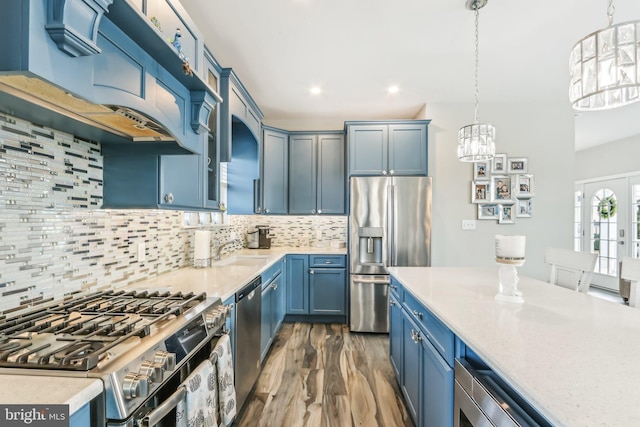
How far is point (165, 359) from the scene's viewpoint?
3.09ft

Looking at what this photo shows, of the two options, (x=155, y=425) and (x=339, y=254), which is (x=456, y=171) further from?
(x=155, y=425)

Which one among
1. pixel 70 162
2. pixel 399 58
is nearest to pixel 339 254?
pixel 399 58

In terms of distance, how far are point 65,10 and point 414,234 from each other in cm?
318

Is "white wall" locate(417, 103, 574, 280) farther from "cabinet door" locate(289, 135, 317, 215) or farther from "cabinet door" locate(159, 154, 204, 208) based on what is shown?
"cabinet door" locate(159, 154, 204, 208)

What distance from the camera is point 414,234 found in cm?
329

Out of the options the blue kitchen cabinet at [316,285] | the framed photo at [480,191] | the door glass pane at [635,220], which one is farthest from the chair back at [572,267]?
the door glass pane at [635,220]

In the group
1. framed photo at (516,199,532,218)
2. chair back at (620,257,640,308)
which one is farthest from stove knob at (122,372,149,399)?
framed photo at (516,199,532,218)

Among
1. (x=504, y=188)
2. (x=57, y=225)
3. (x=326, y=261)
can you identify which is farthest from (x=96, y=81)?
(x=504, y=188)

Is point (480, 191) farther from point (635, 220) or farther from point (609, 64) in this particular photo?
point (635, 220)

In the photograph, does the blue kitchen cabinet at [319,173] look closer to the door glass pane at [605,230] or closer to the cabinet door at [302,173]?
the cabinet door at [302,173]

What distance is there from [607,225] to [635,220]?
55cm

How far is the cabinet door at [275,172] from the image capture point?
3.70 m

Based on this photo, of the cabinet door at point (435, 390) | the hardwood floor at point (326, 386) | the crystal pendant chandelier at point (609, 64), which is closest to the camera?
the crystal pendant chandelier at point (609, 64)

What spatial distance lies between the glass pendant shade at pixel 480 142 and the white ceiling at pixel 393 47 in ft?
2.60
